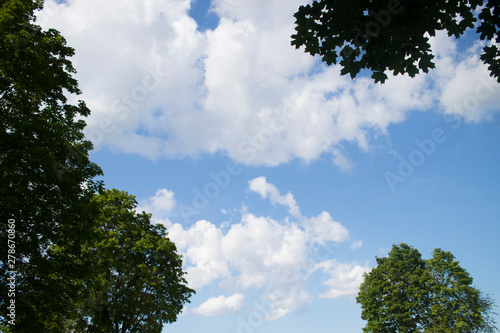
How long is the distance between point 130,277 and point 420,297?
117 feet

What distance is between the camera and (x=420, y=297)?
37844 millimetres

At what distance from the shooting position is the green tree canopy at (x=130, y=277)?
20.9 metres

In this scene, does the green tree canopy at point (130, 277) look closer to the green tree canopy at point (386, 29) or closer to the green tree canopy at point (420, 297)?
the green tree canopy at point (386, 29)

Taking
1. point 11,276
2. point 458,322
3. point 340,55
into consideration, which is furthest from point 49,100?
point 458,322

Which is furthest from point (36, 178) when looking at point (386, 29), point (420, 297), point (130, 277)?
point (420, 297)

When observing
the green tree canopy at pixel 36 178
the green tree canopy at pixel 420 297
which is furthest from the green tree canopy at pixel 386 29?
the green tree canopy at pixel 420 297

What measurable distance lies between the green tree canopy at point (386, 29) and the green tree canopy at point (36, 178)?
9745mm

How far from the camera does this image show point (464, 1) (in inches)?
228

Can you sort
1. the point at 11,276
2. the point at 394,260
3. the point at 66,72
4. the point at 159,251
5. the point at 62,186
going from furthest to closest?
the point at 394,260 < the point at 159,251 < the point at 66,72 < the point at 62,186 < the point at 11,276

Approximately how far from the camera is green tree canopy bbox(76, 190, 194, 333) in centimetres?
2094

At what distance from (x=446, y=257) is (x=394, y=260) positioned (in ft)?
21.2

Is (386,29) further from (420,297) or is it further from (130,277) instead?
(420,297)

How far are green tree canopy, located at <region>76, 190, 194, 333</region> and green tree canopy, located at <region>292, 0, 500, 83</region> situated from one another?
1838 cm

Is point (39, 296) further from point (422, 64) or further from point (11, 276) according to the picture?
point (422, 64)
